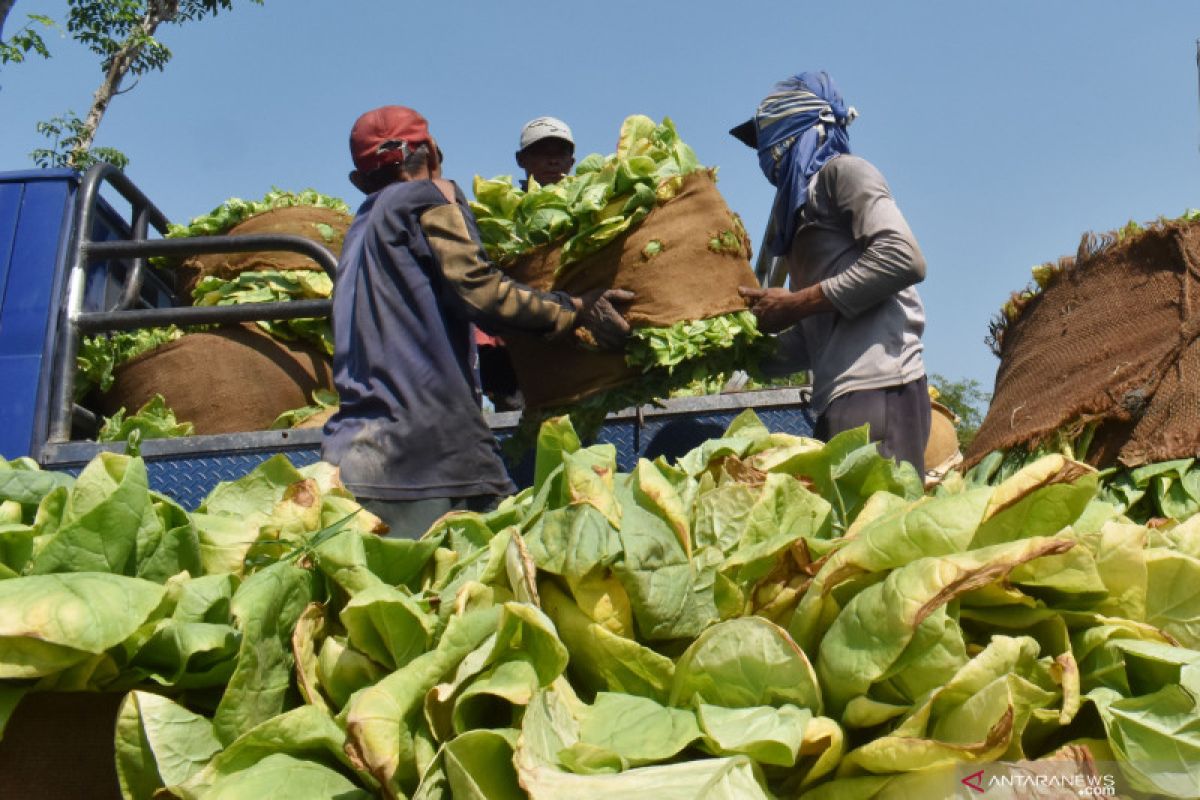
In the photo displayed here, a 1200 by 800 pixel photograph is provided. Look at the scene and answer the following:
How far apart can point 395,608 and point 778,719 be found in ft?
1.38

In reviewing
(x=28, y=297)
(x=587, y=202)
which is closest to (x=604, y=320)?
(x=587, y=202)

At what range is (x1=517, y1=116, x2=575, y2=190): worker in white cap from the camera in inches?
175


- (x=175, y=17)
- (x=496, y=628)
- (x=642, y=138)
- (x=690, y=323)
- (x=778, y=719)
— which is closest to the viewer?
(x=778, y=719)

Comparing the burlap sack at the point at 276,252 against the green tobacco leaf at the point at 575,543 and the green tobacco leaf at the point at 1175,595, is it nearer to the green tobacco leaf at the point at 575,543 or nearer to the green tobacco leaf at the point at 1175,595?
the green tobacco leaf at the point at 575,543

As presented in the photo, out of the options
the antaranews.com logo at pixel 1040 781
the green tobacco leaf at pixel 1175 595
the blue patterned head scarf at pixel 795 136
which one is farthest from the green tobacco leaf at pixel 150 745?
the blue patterned head scarf at pixel 795 136

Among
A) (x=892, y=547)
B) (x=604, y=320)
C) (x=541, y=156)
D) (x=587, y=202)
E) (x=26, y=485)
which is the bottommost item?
(x=892, y=547)

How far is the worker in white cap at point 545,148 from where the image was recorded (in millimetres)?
4441

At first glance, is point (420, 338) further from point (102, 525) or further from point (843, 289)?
point (102, 525)

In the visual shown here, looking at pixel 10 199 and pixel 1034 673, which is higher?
pixel 10 199

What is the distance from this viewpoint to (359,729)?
3.56 feet

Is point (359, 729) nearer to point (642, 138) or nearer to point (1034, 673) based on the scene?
point (1034, 673)

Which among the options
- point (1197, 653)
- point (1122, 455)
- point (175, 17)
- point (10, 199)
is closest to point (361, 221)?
point (10, 199)

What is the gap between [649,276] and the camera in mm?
3207

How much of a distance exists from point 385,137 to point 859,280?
1.35m
